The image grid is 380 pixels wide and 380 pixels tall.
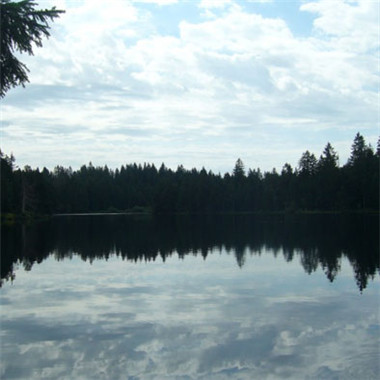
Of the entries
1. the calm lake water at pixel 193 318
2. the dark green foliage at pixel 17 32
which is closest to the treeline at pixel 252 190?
the calm lake water at pixel 193 318

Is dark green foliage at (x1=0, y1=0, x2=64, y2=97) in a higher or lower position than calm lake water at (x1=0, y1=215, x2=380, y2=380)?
higher

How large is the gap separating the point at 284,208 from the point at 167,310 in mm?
138768

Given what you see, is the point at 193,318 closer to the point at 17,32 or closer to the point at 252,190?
the point at 17,32

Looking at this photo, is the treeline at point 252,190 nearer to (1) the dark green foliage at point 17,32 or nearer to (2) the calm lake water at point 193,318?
(2) the calm lake water at point 193,318

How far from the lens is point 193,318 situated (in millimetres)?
16359

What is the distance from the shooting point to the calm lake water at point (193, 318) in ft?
38.3

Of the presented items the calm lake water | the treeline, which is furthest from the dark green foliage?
the treeline

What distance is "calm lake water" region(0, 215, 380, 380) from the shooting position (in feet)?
38.3

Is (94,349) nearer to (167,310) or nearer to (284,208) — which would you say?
(167,310)

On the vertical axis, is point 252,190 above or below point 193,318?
above

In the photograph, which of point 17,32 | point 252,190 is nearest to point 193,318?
point 17,32

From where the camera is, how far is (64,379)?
1095cm

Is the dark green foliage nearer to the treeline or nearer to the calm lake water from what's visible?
the calm lake water

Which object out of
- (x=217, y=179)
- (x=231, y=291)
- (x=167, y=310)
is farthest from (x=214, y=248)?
(x=217, y=179)
